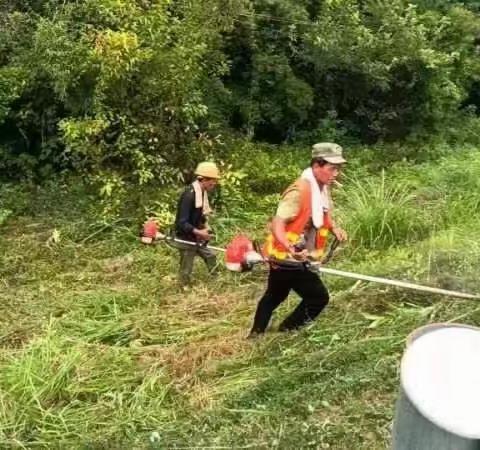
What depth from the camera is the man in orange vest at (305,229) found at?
4.96 metres

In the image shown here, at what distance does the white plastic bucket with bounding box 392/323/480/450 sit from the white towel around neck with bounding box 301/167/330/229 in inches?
137

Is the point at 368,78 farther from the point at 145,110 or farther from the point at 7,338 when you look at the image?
the point at 7,338

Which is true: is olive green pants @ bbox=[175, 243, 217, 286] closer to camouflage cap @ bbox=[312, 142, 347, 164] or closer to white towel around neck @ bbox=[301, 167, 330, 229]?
white towel around neck @ bbox=[301, 167, 330, 229]

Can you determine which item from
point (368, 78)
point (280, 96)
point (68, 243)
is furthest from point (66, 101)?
point (368, 78)

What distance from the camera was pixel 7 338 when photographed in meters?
6.04

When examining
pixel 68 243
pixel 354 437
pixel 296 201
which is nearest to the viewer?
pixel 354 437

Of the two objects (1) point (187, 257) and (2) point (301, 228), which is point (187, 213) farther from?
(2) point (301, 228)

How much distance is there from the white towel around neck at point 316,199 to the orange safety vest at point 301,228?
31mm

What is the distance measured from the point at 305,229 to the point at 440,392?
3.69m

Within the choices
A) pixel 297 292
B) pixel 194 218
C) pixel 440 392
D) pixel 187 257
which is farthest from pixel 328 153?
pixel 440 392

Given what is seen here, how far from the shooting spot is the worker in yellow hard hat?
6668 mm

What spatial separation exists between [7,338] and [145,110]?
142 inches

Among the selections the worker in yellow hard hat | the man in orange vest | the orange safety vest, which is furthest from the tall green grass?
the orange safety vest

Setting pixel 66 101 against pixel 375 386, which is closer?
pixel 375 386
